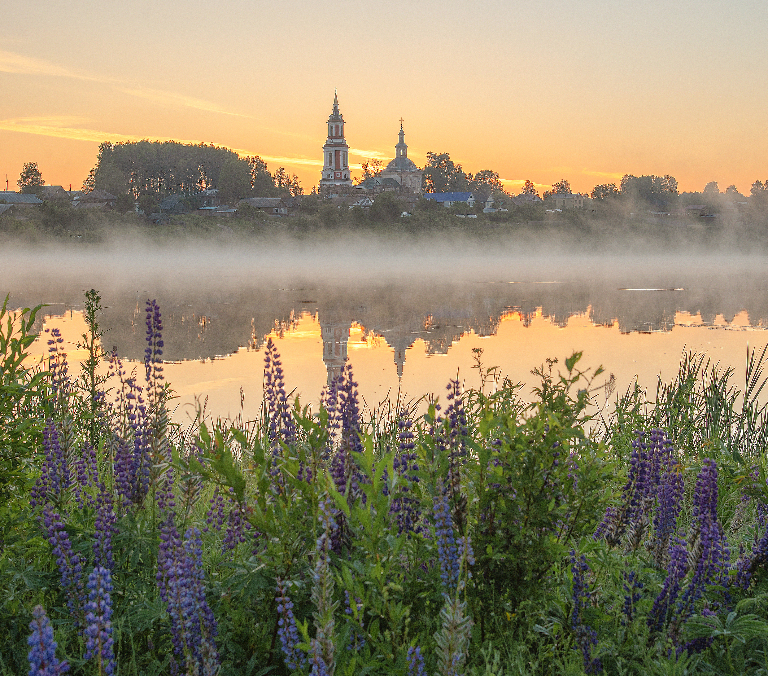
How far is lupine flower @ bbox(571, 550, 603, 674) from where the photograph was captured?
299 centimetres

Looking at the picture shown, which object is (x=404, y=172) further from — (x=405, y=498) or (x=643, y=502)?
(x=405, y=498)

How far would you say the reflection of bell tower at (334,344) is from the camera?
53.8ft

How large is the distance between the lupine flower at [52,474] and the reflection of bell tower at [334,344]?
10360mm

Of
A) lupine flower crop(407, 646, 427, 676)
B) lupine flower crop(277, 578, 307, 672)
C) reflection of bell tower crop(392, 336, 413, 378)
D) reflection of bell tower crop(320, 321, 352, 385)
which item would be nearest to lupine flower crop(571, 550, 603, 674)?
lupine flower crop(407, 646, 427, 676)

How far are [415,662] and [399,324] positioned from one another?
70.8ft

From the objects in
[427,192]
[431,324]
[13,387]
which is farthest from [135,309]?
[427,192]

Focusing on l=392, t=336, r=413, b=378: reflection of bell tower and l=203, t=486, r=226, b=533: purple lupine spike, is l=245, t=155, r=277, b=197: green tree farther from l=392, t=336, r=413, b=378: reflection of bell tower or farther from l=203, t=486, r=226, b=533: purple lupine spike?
l=203, t=486, r=226, b=533: purple lupine spike

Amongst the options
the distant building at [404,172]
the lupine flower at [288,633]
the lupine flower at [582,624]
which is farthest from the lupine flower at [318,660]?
the distant building at [404,172]

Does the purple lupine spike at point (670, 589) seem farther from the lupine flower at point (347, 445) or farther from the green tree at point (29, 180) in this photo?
the green tree at point (29, 180)

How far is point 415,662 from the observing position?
2.50m

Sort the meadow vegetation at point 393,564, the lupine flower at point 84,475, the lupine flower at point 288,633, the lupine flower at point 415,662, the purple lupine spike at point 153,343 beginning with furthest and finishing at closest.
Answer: the lupine flower at point 84,475, the purple lupine spike at point 153,343, the meadow vegetation at point 393,564, the lupine flower at point 288,633, the lupine flower at point 415,662

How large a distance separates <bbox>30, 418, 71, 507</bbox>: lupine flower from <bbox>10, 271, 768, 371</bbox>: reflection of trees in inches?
497

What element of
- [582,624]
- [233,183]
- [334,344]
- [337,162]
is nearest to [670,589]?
[582,624]

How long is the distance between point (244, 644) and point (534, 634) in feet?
4.20
